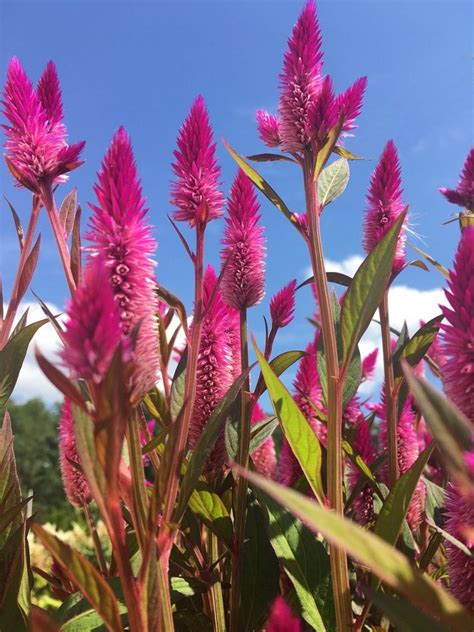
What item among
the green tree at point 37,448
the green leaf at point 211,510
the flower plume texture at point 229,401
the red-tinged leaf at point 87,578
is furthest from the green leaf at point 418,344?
the green tree at point 37,448

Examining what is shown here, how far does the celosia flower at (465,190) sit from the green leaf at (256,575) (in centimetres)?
84

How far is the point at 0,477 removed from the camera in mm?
1123

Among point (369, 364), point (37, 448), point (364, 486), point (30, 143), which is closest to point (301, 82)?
point (30, 143)

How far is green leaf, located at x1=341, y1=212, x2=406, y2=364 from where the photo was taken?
0.87 m

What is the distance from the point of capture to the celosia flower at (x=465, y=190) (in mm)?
1461

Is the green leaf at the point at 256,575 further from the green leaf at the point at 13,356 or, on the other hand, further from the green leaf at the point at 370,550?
the green leaf at the point at 370,550

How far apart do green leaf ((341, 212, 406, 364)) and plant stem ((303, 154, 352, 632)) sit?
0.05m

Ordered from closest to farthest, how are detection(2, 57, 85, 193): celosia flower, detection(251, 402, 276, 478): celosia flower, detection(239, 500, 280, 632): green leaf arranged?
detection(2, 57, 85, 193): celosia flower < detection(239, 500, 280, 632): green leaf < detection(251, 402, 276, 478): celosia flower

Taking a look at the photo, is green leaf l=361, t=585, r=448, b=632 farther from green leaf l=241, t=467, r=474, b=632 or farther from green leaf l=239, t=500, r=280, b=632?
green leaf l=239, t=500, r=280, b=632

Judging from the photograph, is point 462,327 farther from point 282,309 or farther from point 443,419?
point 282,309

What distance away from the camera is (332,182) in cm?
122

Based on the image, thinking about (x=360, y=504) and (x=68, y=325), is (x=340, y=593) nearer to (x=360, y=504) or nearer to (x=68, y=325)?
(x=360, y=504)

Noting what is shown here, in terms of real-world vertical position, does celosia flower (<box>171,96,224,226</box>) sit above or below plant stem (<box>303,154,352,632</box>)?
above

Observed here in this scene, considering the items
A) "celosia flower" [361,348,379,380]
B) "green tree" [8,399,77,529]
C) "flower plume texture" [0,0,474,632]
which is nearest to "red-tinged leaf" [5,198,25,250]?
"flower plume texture" [0,0,474,632]
